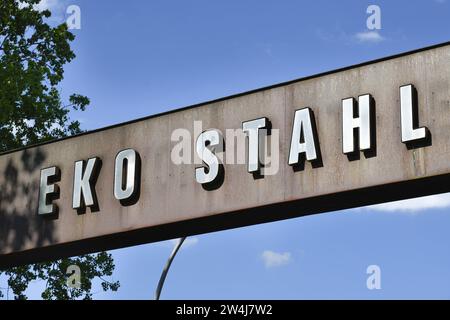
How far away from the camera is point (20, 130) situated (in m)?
28.9

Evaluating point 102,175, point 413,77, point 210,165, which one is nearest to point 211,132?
point 210,165

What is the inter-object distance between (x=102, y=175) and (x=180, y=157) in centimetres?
150

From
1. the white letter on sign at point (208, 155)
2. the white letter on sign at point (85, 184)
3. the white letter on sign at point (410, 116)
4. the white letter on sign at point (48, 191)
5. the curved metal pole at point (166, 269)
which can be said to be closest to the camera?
the white letter on sign at point (410, 116)

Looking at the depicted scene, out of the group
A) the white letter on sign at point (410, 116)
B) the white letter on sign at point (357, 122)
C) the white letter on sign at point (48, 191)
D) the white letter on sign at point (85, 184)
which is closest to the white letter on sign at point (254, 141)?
the white letter on sign at point (357, 122)

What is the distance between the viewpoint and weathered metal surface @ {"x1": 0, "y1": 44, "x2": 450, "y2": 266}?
1227 centimetres

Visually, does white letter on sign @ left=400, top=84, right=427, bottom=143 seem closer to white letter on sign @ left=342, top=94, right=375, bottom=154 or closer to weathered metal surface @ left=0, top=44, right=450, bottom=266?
weathered metal surface @ left=0, top=44, right=450, bottom=266

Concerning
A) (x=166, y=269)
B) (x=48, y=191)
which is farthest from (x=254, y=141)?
(x=166, y=269)

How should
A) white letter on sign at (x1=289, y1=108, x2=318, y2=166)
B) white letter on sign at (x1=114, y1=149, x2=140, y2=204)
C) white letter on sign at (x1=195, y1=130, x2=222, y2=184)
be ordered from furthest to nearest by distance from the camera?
white letter on sign at (x1=114, y1=149, x2=140, y2=204), white letter on sign at (x1=195, y1=130, x2=222, y2=184), white letter on sign at (x1=289, y1=108, x2=318, y2=166)

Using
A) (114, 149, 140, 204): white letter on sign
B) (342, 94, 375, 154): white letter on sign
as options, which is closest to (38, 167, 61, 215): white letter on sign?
(114, 149, 140, 204): white letter on sign

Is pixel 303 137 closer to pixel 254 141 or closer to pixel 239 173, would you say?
pixel 254 141

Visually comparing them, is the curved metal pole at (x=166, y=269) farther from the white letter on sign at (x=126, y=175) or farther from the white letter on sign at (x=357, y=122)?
the white letter on sign at (x=357, y=122)

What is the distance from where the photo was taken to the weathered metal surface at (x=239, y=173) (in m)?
12.3
